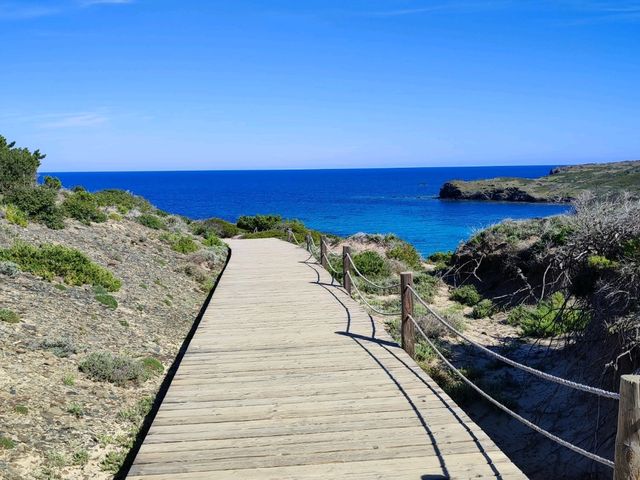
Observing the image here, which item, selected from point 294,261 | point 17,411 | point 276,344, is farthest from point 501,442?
point 294,261

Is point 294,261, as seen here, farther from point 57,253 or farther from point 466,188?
point 466,188

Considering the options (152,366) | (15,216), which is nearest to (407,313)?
(152,366)

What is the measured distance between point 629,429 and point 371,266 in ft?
49.3

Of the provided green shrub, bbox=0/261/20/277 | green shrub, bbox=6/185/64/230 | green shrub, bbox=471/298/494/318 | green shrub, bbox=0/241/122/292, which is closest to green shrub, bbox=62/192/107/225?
green shrub, bbox=6/185/64/230

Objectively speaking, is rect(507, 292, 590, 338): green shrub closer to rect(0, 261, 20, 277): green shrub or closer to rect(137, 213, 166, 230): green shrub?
rect(0, 261, 20, 277): green shrub

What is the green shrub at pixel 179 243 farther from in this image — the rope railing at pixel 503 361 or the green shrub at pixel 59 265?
the green shrub at pixel 59 265

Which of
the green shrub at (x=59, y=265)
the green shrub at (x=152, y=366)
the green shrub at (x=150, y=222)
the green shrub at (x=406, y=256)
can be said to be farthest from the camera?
the green shrub at (x=150, y=222)

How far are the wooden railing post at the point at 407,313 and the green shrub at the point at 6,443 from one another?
4.83 meters

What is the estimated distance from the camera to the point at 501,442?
24.2 feet

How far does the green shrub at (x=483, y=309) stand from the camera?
45.0 ft

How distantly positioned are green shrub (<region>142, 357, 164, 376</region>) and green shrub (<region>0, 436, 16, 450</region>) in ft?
8.92

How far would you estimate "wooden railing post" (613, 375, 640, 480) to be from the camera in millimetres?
2791

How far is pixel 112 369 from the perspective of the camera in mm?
7660

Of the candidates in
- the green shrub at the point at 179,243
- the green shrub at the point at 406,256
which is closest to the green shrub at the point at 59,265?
the green shrub at the point at 179,243
